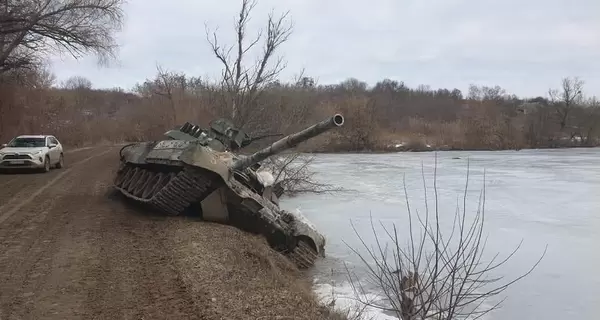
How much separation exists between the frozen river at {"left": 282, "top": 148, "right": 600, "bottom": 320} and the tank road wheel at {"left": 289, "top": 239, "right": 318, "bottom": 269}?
0.23 metres

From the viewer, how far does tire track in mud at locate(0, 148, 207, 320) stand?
5.92 meters

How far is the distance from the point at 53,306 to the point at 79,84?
83090 millimetres

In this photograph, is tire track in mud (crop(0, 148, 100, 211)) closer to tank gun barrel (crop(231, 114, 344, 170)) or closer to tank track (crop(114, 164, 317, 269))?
tank track (crop(114, 164, 317, 269))

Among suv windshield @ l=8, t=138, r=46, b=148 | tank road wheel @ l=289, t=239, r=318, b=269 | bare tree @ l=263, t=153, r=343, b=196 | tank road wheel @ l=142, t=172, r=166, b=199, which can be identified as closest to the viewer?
tank road wheel @ l=289, t=239, r=318, b=269

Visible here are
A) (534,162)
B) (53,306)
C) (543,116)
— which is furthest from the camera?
(543,116)

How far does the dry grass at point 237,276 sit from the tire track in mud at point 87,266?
0.73 feet

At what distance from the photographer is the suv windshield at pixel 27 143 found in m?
19.8

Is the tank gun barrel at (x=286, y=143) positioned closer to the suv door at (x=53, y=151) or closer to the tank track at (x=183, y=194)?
the tank track at (x=183, y=194)

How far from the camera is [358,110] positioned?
52.4 meters

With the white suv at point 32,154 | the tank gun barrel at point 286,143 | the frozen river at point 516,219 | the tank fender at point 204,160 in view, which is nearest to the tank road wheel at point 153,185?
the tank fender at point 204,160

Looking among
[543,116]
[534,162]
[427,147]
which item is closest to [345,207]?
[534,162]

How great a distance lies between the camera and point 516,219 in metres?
16.1

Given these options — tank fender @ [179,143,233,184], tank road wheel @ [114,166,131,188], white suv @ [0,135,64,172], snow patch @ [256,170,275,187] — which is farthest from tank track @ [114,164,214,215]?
→ white suv @ [0,135,64,172]

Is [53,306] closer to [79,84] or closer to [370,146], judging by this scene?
[370,146]
